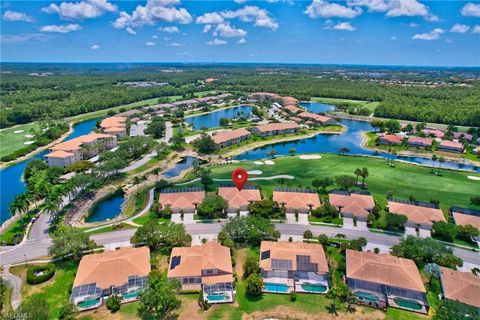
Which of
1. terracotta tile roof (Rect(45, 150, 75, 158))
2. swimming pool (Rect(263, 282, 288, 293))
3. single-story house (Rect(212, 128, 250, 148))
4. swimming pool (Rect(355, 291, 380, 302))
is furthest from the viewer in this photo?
single-story house (Rect(212, 128, 250, 148))

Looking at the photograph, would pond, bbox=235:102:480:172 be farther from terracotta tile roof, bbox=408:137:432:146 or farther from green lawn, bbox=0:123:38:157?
green lawn, bbox=0:123:38:157

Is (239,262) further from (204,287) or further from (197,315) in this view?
(197,315)

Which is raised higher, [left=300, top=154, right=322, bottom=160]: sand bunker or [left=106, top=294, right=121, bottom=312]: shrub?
[left=300, top=154, right=322, bottom=160]: sand bunker

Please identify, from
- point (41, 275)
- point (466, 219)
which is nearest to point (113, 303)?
point (41, 275)

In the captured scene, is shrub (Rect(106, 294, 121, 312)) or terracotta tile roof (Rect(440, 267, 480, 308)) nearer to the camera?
shrub (Rect(106, 294, 121, 312))

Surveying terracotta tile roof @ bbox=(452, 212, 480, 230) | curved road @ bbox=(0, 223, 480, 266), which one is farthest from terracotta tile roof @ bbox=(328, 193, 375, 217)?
terracotta tile roof @ bbox=(452, 212, 480, 230)

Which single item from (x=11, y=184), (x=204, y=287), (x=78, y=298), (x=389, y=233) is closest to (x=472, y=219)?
(x=389, y=233)
